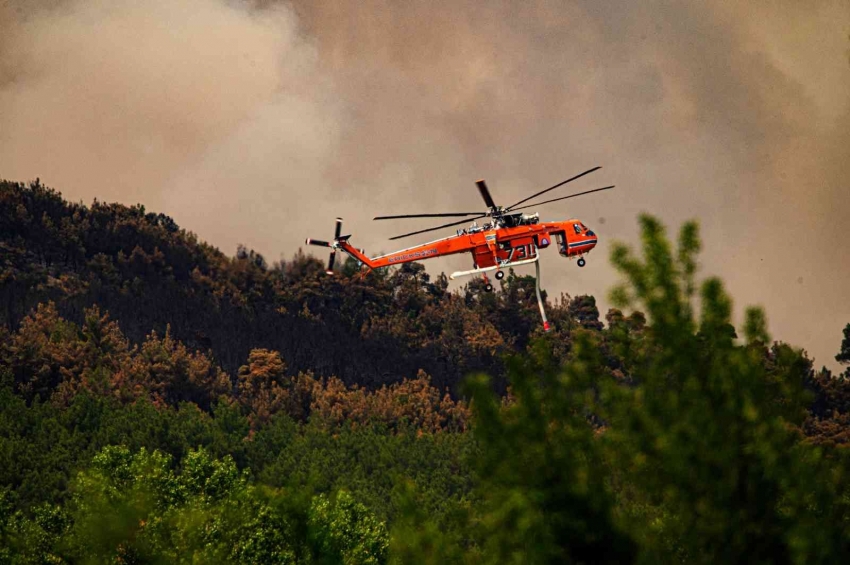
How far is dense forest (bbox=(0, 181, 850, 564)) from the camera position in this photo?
15.0 metres

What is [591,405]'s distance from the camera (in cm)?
1620

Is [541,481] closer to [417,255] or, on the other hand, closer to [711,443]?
[711,443]

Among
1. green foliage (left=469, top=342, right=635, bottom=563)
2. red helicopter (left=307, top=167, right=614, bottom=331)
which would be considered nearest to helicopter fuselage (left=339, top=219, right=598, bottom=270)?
red helicopter (left=307, top=167, right=614, bottom=331)

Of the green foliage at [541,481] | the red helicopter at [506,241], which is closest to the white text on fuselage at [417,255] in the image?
the red helicopter at [506,241]

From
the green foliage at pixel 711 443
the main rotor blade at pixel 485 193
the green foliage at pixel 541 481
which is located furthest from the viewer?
the main rotor blade at pixel 485 193

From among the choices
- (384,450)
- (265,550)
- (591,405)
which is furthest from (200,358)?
(591,405)

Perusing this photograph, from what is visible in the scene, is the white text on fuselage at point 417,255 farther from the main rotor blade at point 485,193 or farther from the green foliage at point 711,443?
the green foliage at point 711,443

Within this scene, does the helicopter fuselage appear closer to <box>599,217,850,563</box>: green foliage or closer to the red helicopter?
the red helicopter

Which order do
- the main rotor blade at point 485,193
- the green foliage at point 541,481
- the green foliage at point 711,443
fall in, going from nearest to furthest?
the green foliage at point 711,443 < the green foliage at point 541,481 < the main rotor blade at point 485,193

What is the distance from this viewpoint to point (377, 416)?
276ft

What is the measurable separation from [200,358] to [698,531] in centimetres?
7389

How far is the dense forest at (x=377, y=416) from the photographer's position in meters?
15.0

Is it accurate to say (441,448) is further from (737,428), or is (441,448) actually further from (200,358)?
(737,428)

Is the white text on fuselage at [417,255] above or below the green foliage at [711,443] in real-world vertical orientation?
above
